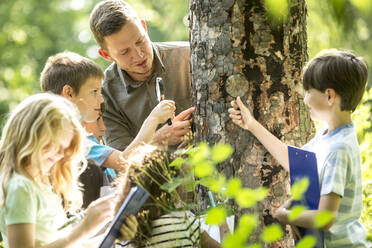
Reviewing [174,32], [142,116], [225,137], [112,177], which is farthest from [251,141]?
[174,32]

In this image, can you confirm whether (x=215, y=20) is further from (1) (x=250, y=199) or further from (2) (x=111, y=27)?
(1) (x=250, y=199)

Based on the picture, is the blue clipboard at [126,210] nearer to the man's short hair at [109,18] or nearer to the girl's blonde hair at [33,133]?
the girl's blonde hair at [33,133]

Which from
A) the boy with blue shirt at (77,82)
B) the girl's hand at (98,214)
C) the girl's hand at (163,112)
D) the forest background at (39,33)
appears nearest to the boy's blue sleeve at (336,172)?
the girl's hand at (98,214)

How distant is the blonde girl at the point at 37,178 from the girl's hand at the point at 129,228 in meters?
0.13

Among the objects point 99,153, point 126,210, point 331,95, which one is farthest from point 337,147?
point 99,153

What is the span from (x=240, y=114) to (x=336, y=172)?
54cm

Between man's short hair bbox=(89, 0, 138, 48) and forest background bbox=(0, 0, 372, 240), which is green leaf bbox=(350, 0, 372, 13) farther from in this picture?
forest background bbox=(0, 0, 372, 240)

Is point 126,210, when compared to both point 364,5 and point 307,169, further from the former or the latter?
point 364,5

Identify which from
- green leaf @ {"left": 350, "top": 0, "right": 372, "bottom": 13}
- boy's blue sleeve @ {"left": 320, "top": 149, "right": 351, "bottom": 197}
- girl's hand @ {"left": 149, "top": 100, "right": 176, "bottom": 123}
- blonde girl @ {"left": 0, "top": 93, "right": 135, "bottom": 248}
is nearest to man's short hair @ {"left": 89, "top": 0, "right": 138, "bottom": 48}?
girl's hand @ {"left": 149, "top": 100, "right": 176, "bottom": 123}

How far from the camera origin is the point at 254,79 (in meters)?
2.15

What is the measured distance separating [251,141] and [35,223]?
0.96 metres

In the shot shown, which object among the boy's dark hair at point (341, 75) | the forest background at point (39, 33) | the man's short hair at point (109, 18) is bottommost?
the forest background at point (39, 33)

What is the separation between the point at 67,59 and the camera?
2.89 meters

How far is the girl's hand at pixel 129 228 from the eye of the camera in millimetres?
1704
